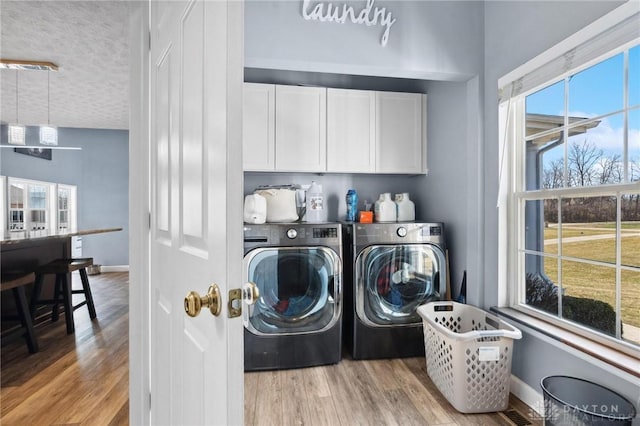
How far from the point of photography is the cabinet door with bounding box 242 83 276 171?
2.66 metres

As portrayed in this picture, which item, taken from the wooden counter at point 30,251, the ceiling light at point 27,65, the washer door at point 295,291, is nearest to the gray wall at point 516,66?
the washer door at point 295,291

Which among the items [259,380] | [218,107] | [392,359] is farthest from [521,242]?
[218,107]

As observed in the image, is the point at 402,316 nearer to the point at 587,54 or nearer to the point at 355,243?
the point at 355,243

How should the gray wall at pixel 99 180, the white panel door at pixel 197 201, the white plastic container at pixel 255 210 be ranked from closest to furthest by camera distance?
the white panel door at pixel 197 201 → the white plastic container at pixel 255 210 → the gray wall at pixel 99 180

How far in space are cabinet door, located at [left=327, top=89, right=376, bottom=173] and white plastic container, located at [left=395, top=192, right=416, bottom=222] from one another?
0.35 meters

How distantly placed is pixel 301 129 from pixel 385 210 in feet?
3.08

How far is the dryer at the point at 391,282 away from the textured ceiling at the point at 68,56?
2554 millimetres

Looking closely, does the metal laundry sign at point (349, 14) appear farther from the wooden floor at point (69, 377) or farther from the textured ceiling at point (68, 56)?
the wooden floor at point (69, 377)

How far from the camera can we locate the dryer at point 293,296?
229 centimetres

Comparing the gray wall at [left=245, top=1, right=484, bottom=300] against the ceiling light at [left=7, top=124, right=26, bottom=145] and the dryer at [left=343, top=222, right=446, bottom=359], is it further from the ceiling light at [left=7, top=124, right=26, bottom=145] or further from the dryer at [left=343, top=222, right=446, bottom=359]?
the ceiling light at [left=7, top=124, right=26, bottom=145]

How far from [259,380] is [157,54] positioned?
1900 millimetres

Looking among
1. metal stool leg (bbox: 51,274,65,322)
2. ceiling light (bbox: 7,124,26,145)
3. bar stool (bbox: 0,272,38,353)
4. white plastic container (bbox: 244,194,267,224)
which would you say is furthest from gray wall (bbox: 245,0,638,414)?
ceiling light (bbox: 7,124,26,145)

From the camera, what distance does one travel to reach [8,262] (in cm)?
250

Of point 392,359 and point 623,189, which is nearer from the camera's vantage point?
point 623,189
